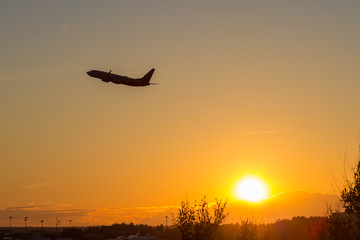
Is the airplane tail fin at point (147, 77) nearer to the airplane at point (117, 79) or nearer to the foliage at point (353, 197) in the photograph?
the airplane at point (117, 79)

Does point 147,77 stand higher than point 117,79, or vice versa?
point 147,77

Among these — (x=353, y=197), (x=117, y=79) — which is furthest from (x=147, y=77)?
(x=353, y=197)

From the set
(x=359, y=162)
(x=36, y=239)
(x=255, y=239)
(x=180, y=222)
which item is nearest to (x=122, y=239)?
(x=36, y=239)

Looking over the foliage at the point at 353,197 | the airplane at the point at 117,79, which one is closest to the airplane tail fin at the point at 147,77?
the airplane at the point at 117,79

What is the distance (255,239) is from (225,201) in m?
35.1

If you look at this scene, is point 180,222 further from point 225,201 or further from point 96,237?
point 96,237

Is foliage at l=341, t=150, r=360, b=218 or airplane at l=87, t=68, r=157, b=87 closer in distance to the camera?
foliage at l=341, t=150, r=360, b=218

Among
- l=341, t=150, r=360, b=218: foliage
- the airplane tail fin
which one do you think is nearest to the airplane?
the airplane tail fin

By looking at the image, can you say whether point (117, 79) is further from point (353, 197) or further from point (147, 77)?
point (353, 197)

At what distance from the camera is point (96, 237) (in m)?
197

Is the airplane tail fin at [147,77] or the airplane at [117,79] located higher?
the airplane tail fin at [147,77]

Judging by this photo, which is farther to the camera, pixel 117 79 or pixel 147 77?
pixel 147 77

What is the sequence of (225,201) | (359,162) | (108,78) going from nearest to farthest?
(359,162), (225,201), (108,78)

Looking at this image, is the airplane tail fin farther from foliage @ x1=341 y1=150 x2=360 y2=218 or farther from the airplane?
foliage @ x1=341 y1=150 x2=360 y2=218
